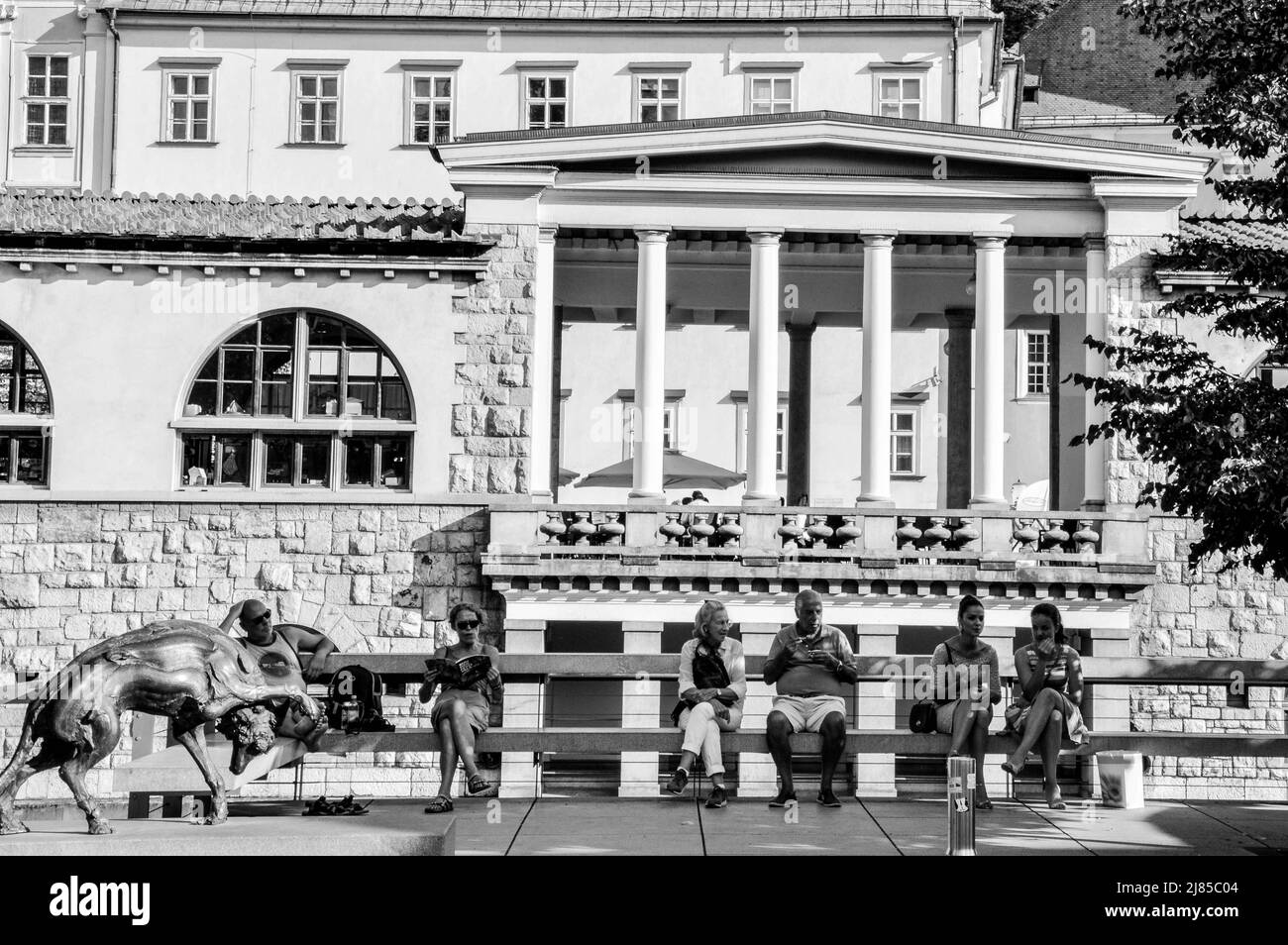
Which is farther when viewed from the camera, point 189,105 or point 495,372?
point 189,105

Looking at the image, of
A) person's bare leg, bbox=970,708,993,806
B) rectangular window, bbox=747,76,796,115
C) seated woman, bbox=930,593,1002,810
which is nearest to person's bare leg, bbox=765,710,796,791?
seated woman, bbox=930,593,1002,810

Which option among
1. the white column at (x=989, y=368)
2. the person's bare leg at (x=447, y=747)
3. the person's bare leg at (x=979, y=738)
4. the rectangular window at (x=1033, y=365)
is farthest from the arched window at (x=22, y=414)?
the rectangular window at (x=1033, y=365)

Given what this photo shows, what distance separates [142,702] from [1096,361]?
823 inches

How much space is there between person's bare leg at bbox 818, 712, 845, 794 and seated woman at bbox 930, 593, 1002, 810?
2.81 ft

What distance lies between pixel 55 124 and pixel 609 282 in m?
16.9

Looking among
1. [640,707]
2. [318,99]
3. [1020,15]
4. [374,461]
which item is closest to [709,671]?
[640,707]

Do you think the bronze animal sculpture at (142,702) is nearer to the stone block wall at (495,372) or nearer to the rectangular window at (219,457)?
the stone block wall at (495,372)

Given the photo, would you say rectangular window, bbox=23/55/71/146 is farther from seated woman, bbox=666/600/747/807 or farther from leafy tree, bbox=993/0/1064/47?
leafy tree, bbox=993/0/1064/47

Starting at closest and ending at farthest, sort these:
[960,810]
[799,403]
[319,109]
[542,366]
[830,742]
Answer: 1. [960,810]
2. [830,742]
3. [542,366]
4. [799,403]
5. [319,109]

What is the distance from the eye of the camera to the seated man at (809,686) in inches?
513

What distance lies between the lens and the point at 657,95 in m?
41.8

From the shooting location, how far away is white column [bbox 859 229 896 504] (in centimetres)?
2830

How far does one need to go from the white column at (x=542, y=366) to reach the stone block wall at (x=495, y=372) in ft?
0.33

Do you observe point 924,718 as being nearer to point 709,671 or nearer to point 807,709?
point 807,709
